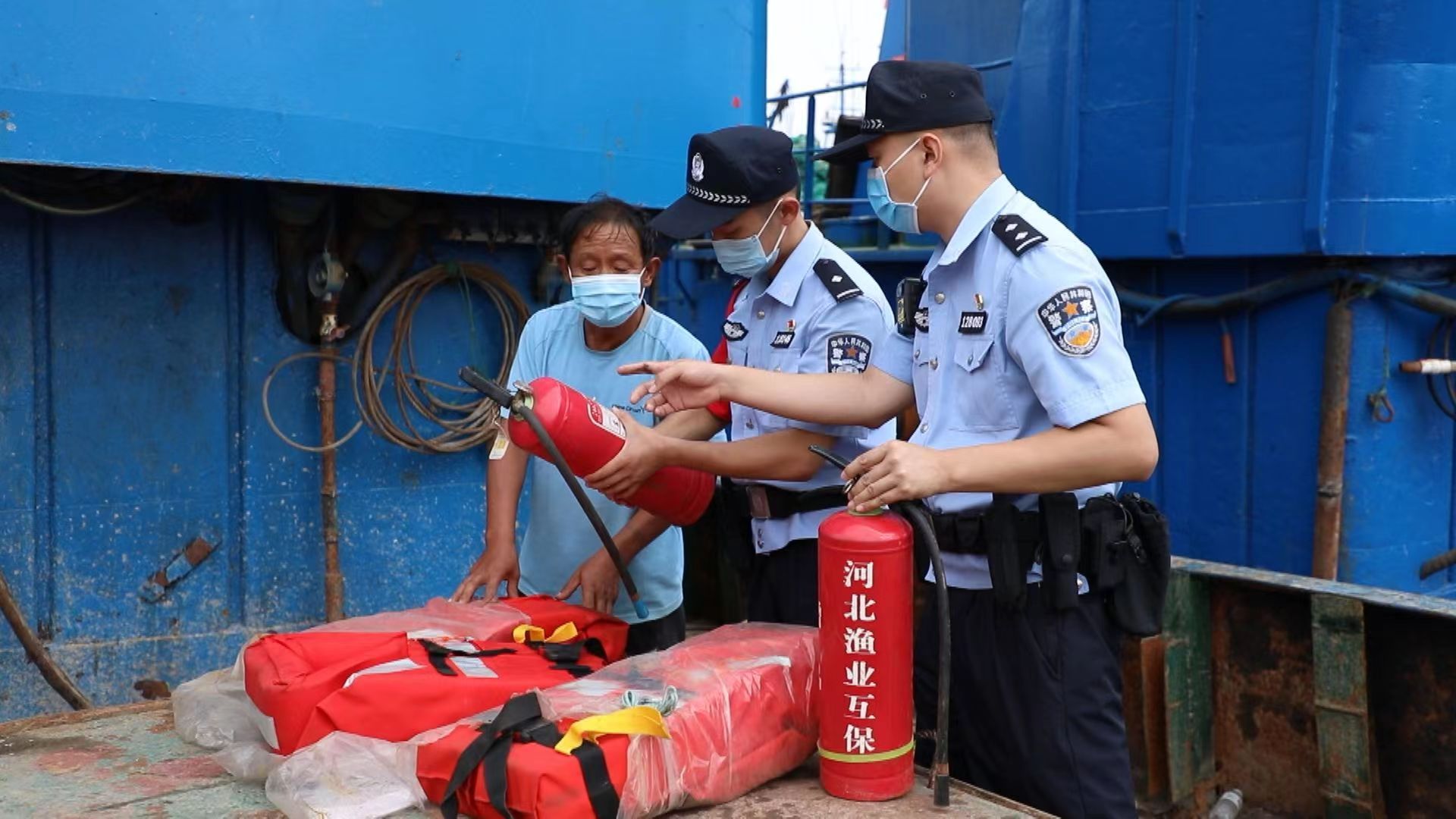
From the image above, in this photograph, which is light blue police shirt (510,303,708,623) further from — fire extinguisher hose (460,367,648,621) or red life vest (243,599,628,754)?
red life vest (243,599,628,754)

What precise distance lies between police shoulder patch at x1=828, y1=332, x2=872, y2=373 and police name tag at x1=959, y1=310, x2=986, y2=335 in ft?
1.12

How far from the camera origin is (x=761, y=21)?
5.14 meters

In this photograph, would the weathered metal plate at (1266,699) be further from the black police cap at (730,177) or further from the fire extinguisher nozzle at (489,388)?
the fire extinguisher nozzle at (489,388)

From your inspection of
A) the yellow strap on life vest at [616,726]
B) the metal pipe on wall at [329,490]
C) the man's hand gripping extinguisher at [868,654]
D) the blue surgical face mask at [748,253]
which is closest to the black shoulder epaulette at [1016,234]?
the man's hand gripping extinguisher at [868,654]

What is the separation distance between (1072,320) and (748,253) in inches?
34.5

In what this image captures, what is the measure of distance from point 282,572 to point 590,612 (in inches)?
110

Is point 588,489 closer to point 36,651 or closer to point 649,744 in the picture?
point 649,744

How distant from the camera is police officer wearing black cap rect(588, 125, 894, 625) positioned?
2.56 metres

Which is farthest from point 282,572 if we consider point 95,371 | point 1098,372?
point 1098,372

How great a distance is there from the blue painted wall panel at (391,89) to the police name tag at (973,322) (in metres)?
2.55

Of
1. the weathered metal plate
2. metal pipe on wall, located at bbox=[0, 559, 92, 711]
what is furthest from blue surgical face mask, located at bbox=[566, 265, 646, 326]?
metal pipe on wall, located at bbox=[0, 559, 92, 711]

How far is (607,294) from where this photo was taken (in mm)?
2885

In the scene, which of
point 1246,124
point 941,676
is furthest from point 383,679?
point 1246,124

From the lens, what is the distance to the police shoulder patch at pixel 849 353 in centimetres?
254
